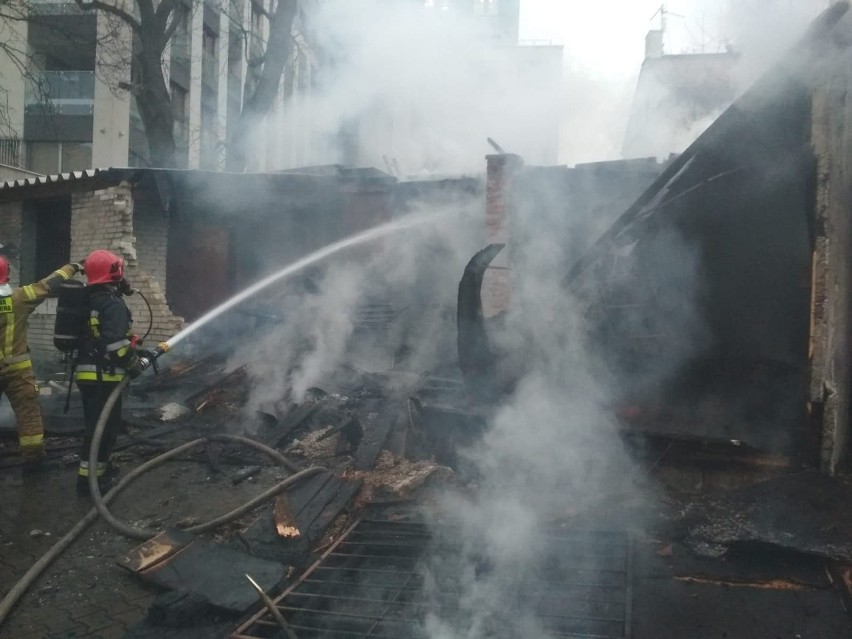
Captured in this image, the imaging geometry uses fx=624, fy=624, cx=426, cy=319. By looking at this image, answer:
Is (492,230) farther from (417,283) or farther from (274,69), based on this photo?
(274,69)

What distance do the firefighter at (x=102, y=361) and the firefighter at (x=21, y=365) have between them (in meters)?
0.59

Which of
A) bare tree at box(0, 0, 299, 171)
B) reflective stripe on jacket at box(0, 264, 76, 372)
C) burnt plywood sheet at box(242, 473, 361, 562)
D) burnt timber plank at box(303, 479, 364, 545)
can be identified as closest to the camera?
burnt plywood sheet at box(242, 473, 361, 562)

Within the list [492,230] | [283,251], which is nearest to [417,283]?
[492,230]

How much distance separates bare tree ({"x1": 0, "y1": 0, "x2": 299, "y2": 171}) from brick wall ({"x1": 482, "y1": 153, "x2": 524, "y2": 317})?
25.3ft

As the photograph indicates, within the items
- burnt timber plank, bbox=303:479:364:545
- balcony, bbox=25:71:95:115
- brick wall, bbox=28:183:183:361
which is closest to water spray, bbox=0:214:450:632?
burnt timber plank, bbox=303:479:364:545

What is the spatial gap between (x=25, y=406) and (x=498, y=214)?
6.41 meters

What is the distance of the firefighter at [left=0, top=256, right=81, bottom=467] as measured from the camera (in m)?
5.78

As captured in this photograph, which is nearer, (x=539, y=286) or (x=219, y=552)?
(x=219, y=552)

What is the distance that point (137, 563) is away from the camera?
3877mm

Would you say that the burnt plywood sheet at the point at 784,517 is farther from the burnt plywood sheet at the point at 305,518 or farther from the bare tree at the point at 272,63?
the bare tree at the point at 272,63

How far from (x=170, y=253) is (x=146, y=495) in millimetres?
7273

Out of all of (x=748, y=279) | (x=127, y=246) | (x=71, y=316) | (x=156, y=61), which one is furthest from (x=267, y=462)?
(x=156, y=61)

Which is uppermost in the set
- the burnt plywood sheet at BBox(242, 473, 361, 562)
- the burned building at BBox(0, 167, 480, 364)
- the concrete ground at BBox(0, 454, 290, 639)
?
the burned building at BBox(0, 167, 480, 364)

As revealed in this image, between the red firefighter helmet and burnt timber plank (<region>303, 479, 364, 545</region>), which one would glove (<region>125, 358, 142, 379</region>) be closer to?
the red firefighter helmet
